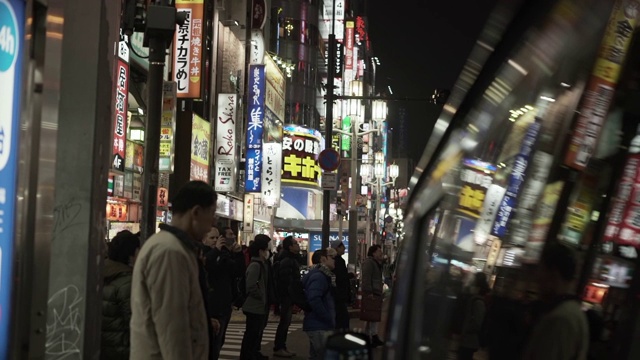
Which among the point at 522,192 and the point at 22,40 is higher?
the point at 22,40

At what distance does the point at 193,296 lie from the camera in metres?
4.13

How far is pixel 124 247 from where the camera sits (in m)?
5.98

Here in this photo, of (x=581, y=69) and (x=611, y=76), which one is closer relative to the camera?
(x=611, y=76)

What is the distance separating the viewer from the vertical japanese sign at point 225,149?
28.9 metres

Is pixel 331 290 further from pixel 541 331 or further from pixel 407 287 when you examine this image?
pixel 541 331

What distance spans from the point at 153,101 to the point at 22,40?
527cm

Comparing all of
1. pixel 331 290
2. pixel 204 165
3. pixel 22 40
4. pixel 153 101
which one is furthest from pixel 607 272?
pixel 204 165

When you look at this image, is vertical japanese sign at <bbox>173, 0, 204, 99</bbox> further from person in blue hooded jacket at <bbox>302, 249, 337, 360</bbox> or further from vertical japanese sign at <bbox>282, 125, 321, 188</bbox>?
vertical japanese sign at <bbox>282, 125, 321, 188</bbox>

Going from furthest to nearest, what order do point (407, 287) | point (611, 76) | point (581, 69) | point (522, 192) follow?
point (407, 287) → point (522, 192) → point (581, 69) → point (611, 76)

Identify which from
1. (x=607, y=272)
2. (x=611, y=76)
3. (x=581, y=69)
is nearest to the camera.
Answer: (x=607, y=272)

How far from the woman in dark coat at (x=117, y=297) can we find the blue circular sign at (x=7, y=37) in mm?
2536

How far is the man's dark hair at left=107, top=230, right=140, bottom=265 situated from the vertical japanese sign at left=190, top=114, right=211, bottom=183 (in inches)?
725

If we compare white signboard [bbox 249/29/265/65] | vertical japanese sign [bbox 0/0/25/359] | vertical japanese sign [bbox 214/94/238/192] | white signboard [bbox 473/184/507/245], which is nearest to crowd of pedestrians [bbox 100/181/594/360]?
white signboard [bbox 473/184/507/245]

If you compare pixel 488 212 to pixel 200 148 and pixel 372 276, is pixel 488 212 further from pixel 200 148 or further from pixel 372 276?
pixel 200 148
